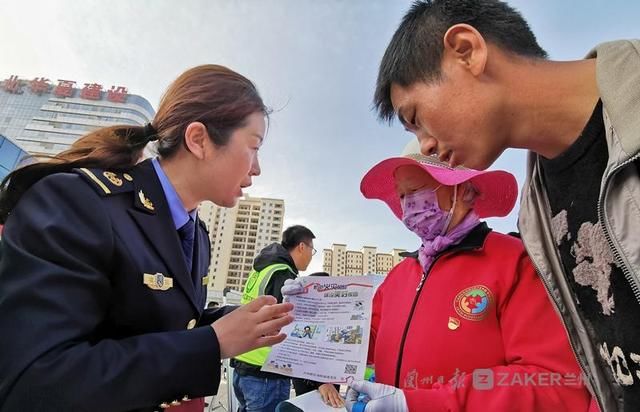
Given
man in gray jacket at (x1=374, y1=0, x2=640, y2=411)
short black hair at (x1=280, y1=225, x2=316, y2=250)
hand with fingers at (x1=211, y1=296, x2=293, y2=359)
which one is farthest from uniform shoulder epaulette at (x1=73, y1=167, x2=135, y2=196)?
short black hair at (x1=280, y1=225, x2=316, y2=250)

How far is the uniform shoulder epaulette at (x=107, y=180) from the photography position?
1.04 m

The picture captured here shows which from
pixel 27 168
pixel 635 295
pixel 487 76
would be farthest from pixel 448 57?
pixel 27 168

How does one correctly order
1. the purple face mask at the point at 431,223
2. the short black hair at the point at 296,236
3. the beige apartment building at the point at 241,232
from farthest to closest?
the beige apartment building at the point at 241,232, the short black hair at the point at 296,236, the purple face mask at the point at 431,223

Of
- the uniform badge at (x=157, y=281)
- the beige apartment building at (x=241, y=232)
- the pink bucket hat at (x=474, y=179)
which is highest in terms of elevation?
the beige apartment building at (x=241, y=232)

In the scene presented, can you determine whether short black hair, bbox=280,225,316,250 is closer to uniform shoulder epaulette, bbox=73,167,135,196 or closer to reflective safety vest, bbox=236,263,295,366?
reflective safety vest, bbox=236,263,295,366

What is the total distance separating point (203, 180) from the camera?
144 cm

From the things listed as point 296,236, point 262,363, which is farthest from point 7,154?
point 262,363

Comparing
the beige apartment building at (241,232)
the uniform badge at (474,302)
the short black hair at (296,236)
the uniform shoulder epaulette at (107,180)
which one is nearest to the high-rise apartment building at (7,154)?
the short black hair at (296,236)

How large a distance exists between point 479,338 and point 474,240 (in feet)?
1.34

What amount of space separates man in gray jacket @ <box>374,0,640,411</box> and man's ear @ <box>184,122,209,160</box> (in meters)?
0.74

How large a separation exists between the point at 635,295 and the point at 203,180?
1373mm

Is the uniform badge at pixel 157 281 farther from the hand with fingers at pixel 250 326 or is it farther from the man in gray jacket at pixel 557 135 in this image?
the man in gray jacket at pixel 557 135

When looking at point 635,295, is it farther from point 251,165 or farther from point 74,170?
point 74,170

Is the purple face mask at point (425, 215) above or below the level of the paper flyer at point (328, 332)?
above
